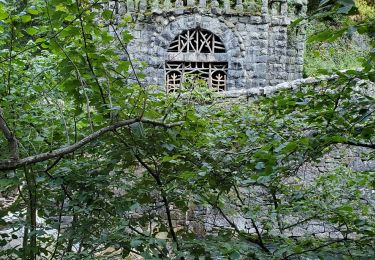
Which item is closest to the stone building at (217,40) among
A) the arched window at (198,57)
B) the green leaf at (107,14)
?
the arched window at (198,57)

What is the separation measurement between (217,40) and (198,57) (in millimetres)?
568

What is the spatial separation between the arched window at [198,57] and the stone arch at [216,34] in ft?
0.30

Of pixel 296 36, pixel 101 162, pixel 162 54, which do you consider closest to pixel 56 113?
pixel 101 162

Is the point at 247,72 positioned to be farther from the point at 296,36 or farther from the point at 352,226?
the point at 352,226

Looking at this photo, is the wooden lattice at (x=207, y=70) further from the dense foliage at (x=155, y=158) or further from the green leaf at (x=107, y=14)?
the green leaf at (x=107, y=14)

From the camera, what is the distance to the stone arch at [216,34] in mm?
10289

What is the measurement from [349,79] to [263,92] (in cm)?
497

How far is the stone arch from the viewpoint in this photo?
33.8 ft

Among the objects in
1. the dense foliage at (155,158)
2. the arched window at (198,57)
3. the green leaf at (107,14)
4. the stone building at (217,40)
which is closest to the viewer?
the dense foliage at (155,158)

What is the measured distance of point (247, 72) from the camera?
1045 cm

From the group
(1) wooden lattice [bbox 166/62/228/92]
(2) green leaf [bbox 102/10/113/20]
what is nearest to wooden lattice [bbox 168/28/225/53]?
(1) wooden lattice [bbox 166/62/228/92]

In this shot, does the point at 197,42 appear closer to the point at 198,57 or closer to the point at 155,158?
the point at 198,57

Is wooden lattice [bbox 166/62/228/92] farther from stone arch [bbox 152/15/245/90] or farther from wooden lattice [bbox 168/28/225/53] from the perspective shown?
wooden lattice [bbox 168/28/225/53]

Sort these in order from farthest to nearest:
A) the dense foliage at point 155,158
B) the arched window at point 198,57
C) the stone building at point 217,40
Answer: the arched window at point 198,57 < the stone building at point 217,40 < the dense foliage at point 155,158
